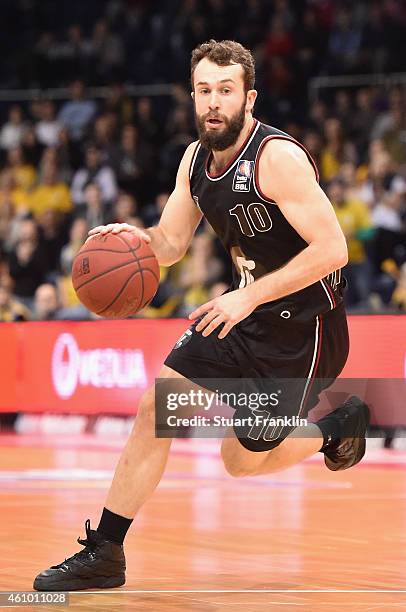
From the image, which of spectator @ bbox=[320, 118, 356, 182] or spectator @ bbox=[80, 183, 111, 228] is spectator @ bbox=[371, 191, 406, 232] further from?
spectator @ bbox=[80, 183, 111, 228]

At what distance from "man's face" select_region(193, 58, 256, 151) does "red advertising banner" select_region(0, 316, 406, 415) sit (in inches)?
280

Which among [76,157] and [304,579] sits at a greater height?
[76,157]

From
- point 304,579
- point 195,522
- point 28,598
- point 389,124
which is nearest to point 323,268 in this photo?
point 304,579

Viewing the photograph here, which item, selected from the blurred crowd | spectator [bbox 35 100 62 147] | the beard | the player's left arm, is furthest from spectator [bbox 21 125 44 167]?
the player's left arm

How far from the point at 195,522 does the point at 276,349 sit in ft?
6.71

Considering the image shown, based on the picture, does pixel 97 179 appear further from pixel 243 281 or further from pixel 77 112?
pixel 243 281

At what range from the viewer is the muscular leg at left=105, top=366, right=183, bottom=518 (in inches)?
191

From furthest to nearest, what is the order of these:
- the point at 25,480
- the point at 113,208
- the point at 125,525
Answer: the point at 113,208 → the point at 25,480 → the point at 125,525

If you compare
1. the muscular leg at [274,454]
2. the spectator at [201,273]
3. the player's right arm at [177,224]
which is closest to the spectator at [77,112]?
the spectator at [201,273]

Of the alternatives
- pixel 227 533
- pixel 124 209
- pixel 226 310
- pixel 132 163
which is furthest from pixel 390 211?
pixel 226 310

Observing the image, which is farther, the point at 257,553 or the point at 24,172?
the point at 24,172

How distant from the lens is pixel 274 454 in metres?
5.37

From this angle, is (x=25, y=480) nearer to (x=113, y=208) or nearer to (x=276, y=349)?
(x=276, y=349)

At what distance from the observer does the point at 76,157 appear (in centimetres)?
1680
